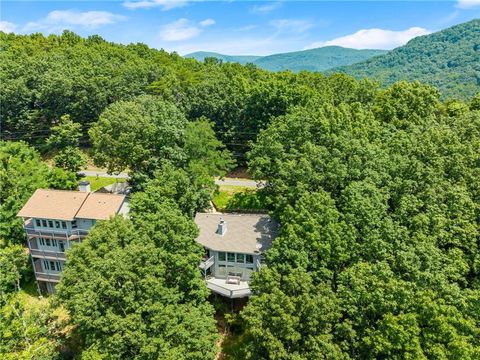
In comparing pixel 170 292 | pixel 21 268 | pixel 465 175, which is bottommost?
pixel 21 268

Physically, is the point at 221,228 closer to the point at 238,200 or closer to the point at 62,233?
the point at 238,200

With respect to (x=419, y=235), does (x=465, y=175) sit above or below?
above

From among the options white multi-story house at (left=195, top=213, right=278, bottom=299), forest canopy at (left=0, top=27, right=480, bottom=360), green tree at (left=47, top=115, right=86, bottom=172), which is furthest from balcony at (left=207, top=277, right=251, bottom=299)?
green tree at (left=47, top=115, right=86, bottom=172)

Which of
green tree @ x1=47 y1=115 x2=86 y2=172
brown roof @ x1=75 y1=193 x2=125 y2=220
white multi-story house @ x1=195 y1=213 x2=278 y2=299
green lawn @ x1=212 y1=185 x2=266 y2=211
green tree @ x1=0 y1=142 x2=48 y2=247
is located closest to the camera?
white multi-story house @ x1=195 y1=213 x2=278 y2=299

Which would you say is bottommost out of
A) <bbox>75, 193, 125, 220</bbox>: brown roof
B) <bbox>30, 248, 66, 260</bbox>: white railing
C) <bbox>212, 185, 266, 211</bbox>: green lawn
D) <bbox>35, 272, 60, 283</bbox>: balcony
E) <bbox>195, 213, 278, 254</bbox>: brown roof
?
<bbox>35, 272, 60, 283</bbox>: balcony

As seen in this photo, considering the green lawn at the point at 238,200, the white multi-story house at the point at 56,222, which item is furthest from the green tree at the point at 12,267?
the green lawn at the point at 238,200

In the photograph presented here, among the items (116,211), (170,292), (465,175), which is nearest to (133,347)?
(170,292)

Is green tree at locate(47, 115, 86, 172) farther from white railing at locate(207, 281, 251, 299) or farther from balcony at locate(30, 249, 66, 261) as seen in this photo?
white railing at locate(207, 281, 251, 299)

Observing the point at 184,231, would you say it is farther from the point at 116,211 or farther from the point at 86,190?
the point at 86,190
